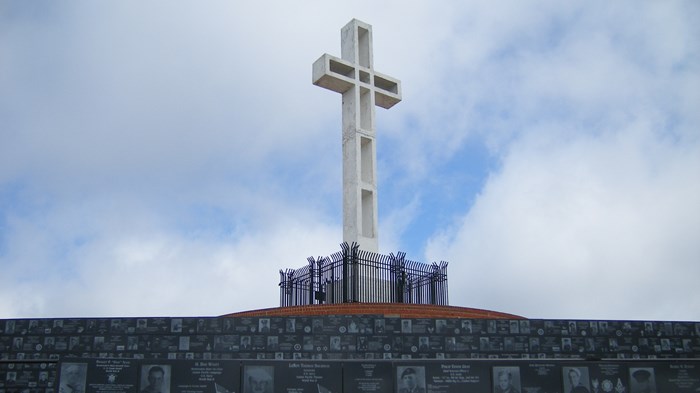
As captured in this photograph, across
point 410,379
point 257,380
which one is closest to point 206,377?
point 257,380

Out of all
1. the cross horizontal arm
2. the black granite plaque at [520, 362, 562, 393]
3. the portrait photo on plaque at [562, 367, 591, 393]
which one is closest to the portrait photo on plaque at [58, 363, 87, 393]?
the black granite plaque at [520, 362, 562, 393]

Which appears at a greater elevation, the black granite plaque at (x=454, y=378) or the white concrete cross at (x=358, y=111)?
the white concrete cross at (x=358, y=111)

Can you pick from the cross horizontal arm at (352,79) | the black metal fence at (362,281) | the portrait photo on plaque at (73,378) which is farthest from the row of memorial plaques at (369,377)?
the cross horizontal arm at (352,79)

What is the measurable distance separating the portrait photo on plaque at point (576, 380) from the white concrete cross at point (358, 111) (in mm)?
6302

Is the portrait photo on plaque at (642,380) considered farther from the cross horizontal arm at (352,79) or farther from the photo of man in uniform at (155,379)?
the cross horizontal arm at (352,79)

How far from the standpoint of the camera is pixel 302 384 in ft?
30.0

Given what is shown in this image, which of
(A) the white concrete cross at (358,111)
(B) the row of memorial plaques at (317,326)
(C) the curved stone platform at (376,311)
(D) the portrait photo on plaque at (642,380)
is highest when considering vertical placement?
(A) the white concrete cross at (358,111)

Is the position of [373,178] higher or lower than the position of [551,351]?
higher

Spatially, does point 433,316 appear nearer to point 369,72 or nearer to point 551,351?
point 551,351

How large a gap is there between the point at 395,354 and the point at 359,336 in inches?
21.8

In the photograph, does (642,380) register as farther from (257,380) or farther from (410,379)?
(257,380)

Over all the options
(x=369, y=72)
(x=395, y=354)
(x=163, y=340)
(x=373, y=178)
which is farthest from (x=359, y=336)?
(x=369, y=72)

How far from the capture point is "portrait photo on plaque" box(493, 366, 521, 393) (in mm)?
9227

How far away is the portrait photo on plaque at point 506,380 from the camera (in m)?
9.23
